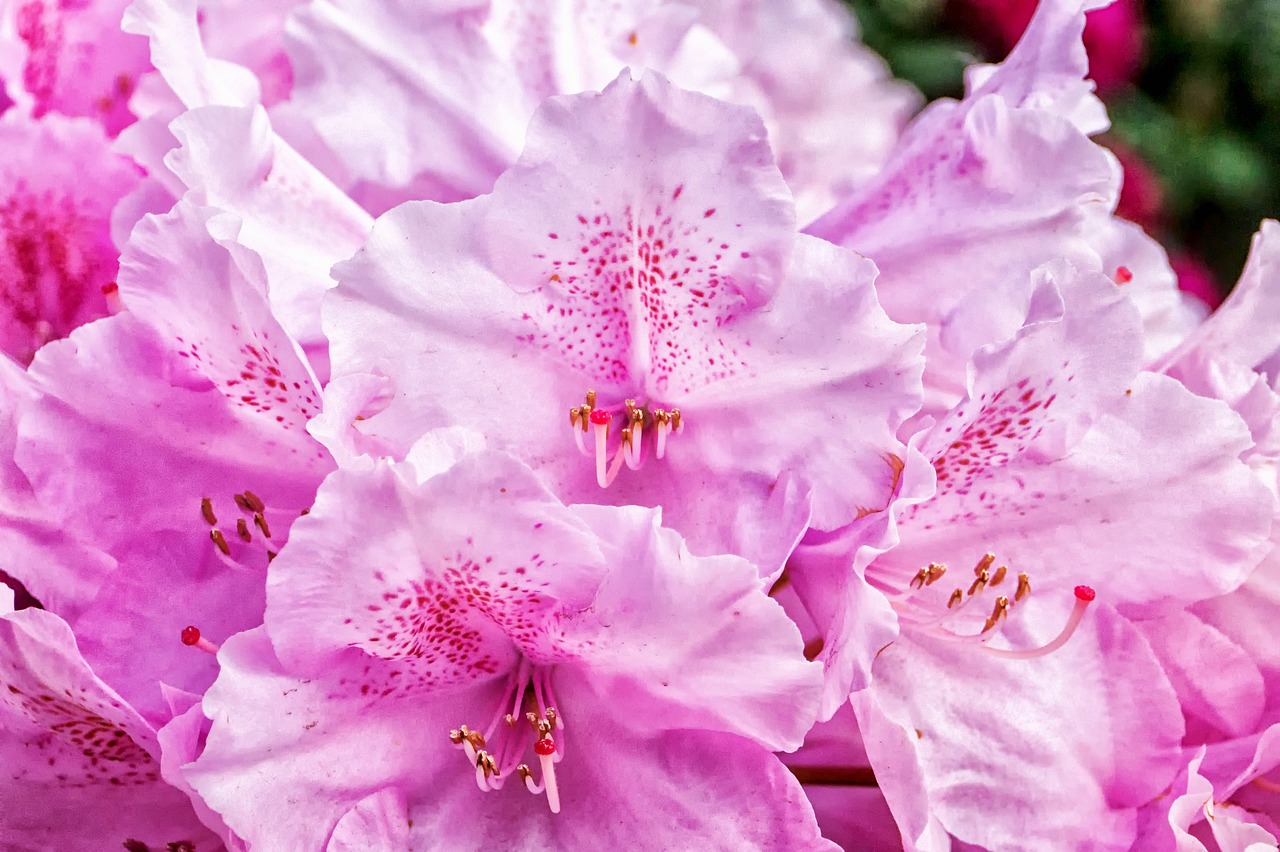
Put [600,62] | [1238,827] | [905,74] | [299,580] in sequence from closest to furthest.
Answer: [299,580] < [1238,827] < [600,62] < [905,74]

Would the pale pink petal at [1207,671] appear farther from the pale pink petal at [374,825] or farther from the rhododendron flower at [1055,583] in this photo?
the pale pink petal at [374,825]

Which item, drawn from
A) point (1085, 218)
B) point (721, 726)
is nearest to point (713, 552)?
point (721, 726)

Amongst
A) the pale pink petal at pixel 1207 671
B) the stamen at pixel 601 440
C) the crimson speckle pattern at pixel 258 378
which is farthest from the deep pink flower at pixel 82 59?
the pale pink petal at pixel 1207 671

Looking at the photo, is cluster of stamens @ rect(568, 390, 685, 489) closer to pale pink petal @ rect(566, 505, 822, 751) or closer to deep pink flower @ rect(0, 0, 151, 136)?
pale pink petal @ rect(566, 505, 822, 751)

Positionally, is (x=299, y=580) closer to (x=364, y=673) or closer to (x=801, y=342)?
(x=364, y=673)

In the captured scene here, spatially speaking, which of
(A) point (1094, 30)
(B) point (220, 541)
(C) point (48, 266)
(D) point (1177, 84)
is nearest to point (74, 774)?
(B) point (220, 541)

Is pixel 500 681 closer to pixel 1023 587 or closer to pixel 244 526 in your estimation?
pixel 244 526
